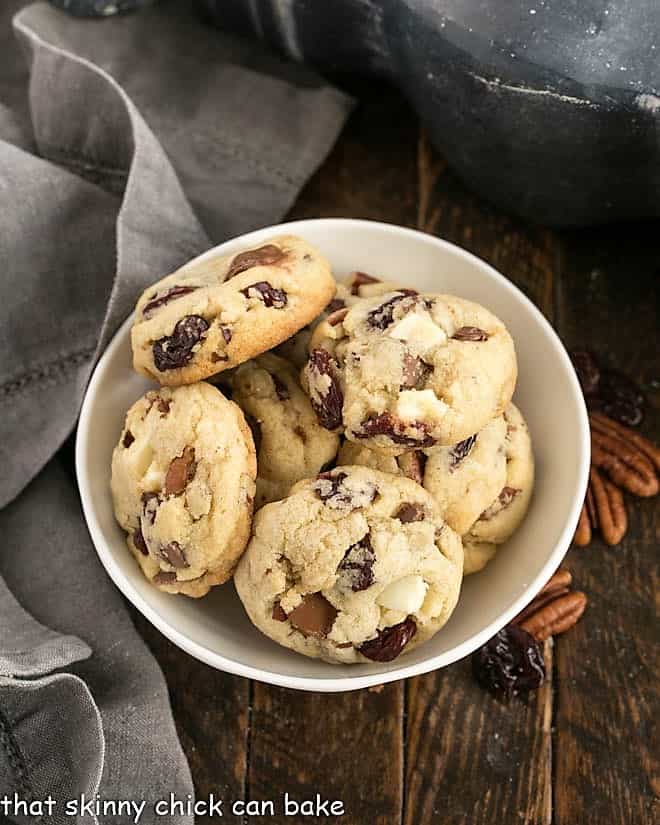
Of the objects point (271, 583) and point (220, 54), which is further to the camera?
point (220, 54)

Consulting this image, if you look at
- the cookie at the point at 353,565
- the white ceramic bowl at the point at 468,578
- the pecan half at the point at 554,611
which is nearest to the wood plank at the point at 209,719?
the white ceramic bowl at the point at 468,578

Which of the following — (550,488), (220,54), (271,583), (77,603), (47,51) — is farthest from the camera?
(220,54)

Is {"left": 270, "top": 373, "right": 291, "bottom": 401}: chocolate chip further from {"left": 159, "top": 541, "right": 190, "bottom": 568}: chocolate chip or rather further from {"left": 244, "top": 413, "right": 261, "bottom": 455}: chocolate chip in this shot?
{"left": 159, "top": 541, "right": 190, "bottom": 568}: chocolate chip

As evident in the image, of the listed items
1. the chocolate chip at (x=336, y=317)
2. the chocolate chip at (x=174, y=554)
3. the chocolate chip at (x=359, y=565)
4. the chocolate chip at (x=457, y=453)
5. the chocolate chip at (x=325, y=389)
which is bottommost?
the chocolate chip at (x=174, y=554)

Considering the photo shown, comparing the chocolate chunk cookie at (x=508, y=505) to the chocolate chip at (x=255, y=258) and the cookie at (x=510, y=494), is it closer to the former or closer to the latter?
the cookie at (x=510, y=494)

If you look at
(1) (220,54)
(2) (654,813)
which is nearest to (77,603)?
(2) (654,813)

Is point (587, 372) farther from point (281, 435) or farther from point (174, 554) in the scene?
point (174, 554)

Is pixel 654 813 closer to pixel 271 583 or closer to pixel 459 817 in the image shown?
pixel 459 817

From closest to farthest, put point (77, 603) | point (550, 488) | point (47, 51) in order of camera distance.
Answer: point (550, 488) → point (77, 603) → point (47, 51)
